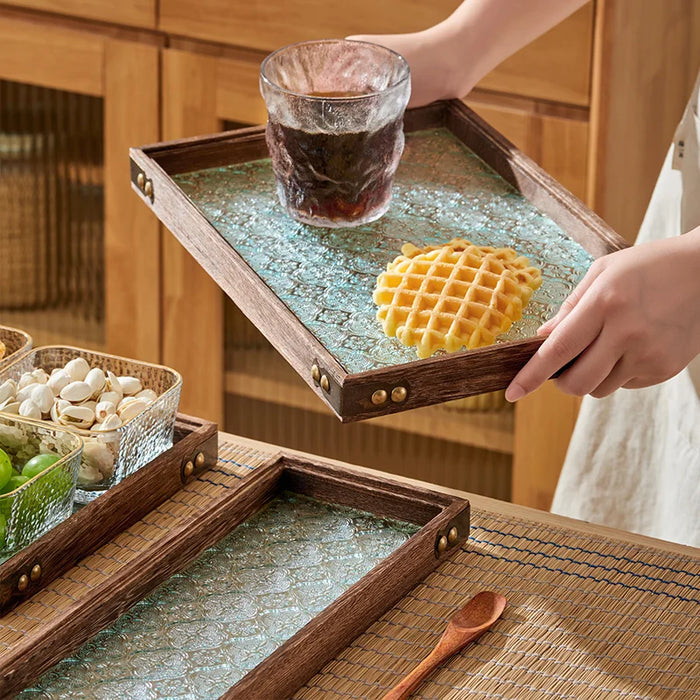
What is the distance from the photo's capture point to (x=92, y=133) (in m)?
2.27

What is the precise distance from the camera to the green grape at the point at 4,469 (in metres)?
0.99

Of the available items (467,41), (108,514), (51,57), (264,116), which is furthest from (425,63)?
(51,57)

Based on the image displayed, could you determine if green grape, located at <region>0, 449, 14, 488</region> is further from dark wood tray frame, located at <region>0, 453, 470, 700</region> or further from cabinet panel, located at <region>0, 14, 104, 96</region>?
cabinet panel, located at <region>0, 14, 104, 96</region>

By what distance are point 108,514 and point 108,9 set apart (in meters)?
1.35

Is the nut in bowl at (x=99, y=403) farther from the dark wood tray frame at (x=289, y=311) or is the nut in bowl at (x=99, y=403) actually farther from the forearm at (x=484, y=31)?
the forearm at (x=484, y=31)

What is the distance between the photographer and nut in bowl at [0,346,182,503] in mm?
1067

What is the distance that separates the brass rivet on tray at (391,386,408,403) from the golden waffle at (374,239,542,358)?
0.08 m

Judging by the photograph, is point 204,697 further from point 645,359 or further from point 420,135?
point 420,135

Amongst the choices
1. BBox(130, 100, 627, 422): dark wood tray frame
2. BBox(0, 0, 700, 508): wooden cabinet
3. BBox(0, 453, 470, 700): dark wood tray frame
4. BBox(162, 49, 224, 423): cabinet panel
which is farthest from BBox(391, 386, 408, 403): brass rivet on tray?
BBox(162, 49, 224, 423): cabinet panel

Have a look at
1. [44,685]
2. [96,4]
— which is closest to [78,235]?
[96,4]

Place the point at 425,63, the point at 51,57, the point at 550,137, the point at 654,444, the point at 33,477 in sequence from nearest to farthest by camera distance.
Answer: the point at 33,477, the point at 425,63, the point at 654,444, the point at 550,137, the point at 51,57

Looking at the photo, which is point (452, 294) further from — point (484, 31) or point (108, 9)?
point (108, 9)

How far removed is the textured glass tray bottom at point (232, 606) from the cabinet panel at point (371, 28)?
106 centimetres

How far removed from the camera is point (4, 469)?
0.99m
